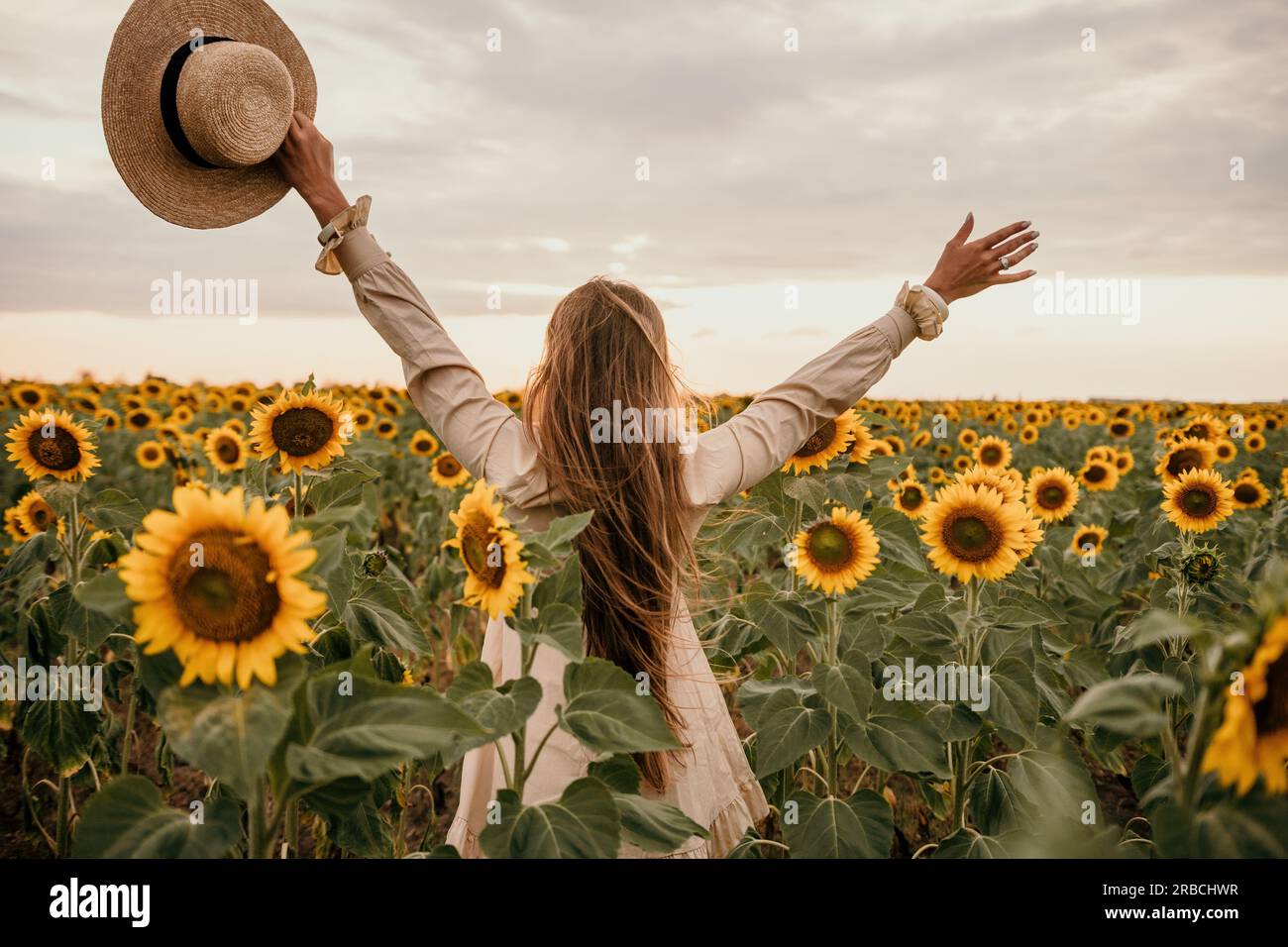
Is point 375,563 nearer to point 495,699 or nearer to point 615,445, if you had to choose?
point 615,445

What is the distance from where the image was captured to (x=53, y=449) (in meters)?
3.62

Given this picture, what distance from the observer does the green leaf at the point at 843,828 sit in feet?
8.18

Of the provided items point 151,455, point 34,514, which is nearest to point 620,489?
point 34,514

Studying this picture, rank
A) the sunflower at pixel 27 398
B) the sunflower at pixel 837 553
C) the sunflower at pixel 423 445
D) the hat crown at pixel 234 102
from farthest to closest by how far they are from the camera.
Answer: the sunflower at pixel 27 398, the sunflower at pixel 423 445, the sunflower at pixel 837 553, the hat crown at pixel 234 102

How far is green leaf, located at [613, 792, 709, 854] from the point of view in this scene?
166cm

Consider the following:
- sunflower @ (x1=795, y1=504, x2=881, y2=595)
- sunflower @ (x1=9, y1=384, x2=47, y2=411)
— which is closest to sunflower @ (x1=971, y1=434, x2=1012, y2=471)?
sunflower @ (x1=795, y1=504, x2=881, y2=595)

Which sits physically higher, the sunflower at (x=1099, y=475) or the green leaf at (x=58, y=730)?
the sunflower at (x=1099, y=475)

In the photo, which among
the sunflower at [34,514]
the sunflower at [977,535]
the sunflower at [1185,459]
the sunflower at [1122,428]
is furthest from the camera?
the sunflower at [1122,428]

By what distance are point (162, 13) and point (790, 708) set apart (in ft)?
8.66

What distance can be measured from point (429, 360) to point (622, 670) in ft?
3.72

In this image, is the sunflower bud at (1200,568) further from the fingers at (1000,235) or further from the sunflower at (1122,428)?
the sunflower at (1122,428)

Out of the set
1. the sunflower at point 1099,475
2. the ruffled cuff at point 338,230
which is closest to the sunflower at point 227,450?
the ruffled cuff at point 338,230

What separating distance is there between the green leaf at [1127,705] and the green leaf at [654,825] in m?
0.75

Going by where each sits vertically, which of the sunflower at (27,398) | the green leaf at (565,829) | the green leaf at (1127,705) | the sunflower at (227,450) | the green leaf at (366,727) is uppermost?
the sunflower at (27,398)
